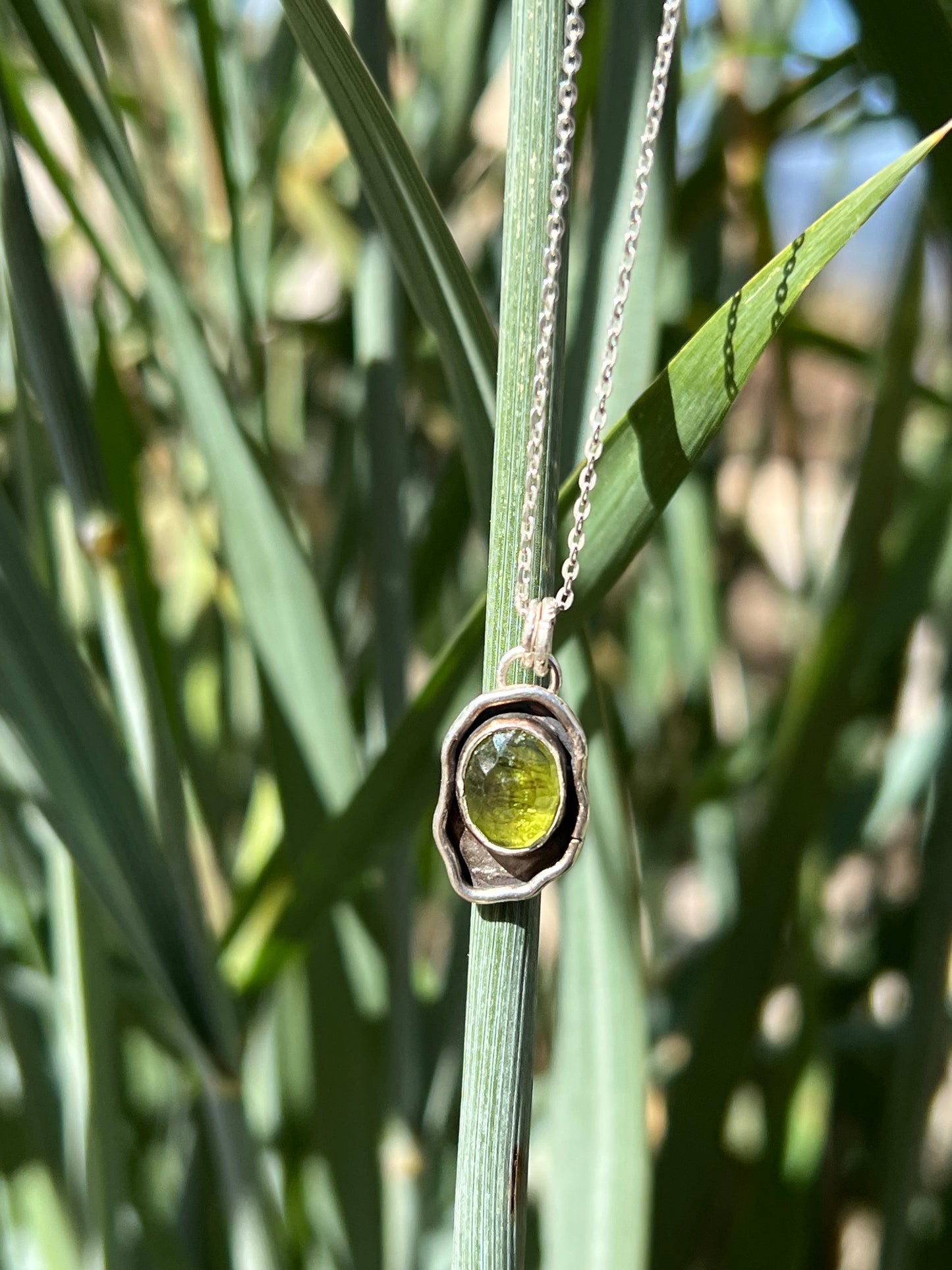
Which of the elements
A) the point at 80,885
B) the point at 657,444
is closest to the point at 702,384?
the point at 657,444

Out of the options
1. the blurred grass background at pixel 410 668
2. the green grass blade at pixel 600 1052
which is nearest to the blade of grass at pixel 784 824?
the blurred grass background at pixel 410 668

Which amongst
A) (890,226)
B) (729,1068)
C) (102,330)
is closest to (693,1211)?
(729,1068)

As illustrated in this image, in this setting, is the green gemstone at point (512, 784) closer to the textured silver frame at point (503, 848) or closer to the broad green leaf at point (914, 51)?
the textured silver frame at point (503, 848)

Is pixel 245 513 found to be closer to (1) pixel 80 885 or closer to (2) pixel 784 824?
(1) pixel 80 885

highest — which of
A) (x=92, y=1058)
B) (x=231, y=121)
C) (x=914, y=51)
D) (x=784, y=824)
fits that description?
(x=231, y=121)

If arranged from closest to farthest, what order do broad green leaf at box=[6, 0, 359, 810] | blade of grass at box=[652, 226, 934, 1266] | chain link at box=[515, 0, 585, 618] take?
chain link at box=[515, 0, 585, 618]
broad green leaf at box=[6, 0, 359, 810]
blade of grass at box=[652, 226, 934, 1266]

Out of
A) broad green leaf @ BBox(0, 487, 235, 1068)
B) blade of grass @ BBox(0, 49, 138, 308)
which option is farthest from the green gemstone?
blade of grass @ BBox(0, 49, 138, 308)

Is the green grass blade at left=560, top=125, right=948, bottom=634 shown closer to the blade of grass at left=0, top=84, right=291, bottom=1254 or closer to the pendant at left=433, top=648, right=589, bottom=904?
the pendant at left=433, top=648, right=589, bottom=904
